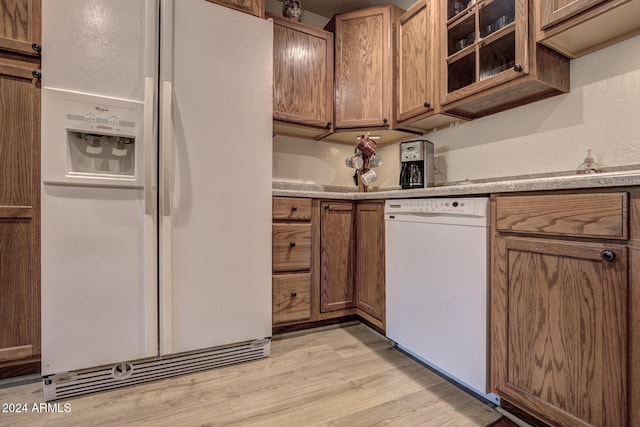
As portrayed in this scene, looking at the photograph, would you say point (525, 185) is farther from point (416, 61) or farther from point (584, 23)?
point (416, 61)

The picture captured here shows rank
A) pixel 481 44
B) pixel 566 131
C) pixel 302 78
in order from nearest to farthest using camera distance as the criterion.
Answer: pixel 566 131 < pixel 481 44 < pixel 302 78

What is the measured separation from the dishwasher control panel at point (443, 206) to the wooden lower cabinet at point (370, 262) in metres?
0.18

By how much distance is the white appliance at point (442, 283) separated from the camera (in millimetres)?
1143

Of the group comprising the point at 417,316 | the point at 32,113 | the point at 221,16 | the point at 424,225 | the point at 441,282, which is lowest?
the point at 417,316

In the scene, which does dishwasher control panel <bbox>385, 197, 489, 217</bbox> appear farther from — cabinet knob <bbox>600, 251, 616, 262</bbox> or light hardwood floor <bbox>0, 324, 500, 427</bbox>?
light hardwood floor <bbox>0, 324, 500, 427</bbox>

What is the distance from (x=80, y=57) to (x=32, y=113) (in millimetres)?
362

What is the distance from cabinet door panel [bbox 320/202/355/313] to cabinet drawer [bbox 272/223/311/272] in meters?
0.11

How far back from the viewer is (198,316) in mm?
1391

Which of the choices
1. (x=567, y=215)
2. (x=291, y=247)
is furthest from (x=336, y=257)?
(x=567, y=215)

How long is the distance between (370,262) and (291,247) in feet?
1.71

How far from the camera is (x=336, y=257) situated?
1.92 metres

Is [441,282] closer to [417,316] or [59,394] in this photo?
[417,316]

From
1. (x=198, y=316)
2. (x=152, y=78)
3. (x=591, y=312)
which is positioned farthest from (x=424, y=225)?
(x=152, y=78)

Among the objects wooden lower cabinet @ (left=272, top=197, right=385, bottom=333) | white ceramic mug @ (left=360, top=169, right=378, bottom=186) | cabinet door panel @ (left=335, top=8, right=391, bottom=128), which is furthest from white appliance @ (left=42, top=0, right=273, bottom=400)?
white ceramic mug @ (left=360, top=169, right=378, bottom=186)
